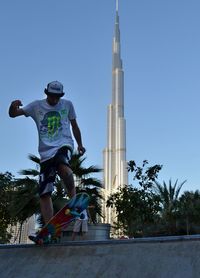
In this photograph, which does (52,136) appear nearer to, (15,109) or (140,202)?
(15,109)

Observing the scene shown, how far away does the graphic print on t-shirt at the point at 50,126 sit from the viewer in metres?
4.20

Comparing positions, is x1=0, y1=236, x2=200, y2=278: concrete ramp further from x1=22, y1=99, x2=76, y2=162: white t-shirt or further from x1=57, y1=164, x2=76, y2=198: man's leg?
x1=22, y1=99, x2=76, y2=162: white t-shirt

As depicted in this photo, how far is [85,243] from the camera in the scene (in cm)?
355

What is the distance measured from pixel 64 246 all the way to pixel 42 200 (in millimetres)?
667

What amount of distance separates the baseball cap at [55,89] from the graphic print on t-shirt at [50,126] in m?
0.22

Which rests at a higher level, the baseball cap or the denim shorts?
the baseball cap

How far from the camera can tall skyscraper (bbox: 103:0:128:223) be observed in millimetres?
141250

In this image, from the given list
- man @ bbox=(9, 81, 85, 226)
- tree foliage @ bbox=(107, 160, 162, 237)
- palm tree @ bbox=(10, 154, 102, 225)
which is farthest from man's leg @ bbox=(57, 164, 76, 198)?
tree foliage @ bbox=(107, 160, 162, 237)

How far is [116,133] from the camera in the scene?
→ 148000 millimetres

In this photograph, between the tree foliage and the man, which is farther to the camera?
the tree foliage

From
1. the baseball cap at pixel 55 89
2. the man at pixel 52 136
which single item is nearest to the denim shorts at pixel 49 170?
the man at pixel 52 136

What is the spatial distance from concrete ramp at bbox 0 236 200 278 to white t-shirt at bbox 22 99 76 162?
104cm

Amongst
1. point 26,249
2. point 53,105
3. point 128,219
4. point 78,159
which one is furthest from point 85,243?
point 128,219

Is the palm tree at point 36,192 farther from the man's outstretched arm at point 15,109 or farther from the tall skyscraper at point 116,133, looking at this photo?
the tall skyscraper at point 116,133
